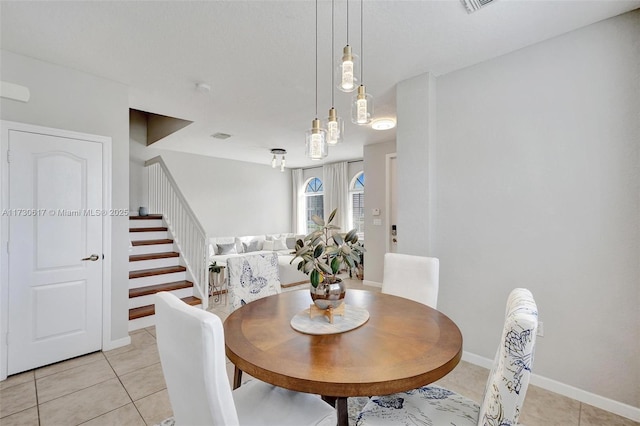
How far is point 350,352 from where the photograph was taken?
1.12 meters

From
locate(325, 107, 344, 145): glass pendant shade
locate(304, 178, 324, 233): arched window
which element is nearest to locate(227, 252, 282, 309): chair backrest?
locate(325, 107, 344, 145): glass pendant shade

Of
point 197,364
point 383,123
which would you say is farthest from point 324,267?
point 383,123

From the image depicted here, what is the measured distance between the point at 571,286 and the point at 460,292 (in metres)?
0.76

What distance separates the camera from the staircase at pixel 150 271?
3.36m

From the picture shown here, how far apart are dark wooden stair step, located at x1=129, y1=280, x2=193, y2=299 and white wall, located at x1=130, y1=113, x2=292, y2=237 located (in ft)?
8.28

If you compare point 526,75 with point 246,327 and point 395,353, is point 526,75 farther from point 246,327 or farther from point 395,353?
point 246,327

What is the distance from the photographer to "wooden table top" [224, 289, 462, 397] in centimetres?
94

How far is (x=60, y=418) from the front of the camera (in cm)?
182

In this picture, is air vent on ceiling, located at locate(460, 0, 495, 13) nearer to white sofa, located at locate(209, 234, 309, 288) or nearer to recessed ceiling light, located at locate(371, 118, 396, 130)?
recessed ceiling light, located at locate(371, 118, 396, 130)

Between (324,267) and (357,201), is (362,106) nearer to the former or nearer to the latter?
(324,267)

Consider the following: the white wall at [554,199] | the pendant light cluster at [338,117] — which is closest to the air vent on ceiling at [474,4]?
the pendant light cluster at [338,117]

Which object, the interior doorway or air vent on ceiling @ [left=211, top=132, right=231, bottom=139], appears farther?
air vent on ceiling @ [left=211, top=132, right=231, bottom=139]

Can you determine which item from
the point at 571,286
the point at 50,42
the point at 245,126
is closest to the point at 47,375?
the point at 50,42

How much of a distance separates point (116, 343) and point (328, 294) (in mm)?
2556
